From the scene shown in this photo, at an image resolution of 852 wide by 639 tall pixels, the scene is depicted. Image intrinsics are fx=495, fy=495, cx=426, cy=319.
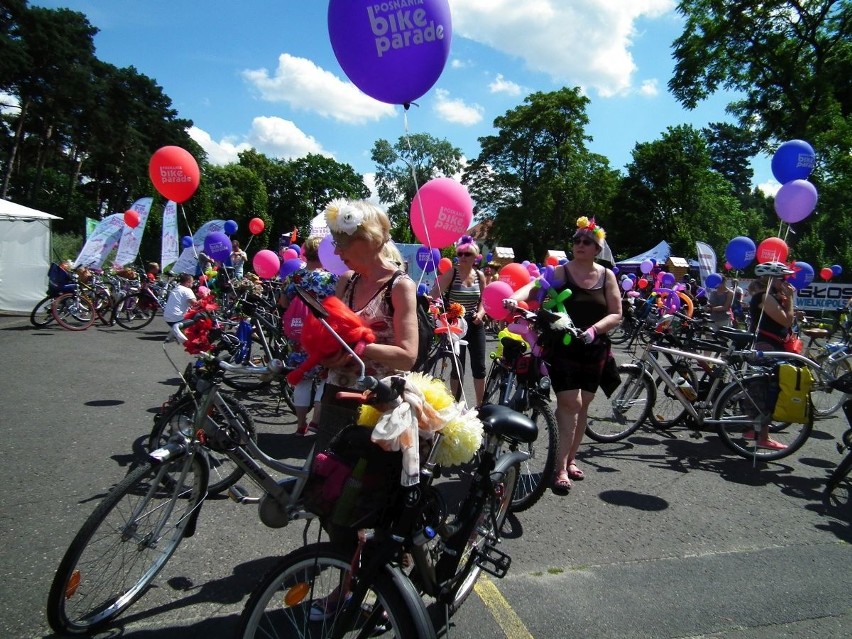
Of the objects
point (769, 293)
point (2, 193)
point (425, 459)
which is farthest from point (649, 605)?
point (2, 193)

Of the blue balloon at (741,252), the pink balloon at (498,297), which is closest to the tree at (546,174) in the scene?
the blue balloon at (741,252)

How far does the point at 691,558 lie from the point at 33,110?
38720mm

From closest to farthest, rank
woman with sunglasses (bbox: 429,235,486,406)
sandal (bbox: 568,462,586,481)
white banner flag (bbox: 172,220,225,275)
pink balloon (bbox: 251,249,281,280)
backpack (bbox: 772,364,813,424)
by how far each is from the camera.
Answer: sandal (bbox: 568,462,586,481)
backpack (bbox: 772,364,813,424)
woman with sunglasses (bbox: 429,235,486,406)
pink balloon (bbox: 251,249,281,280)
white banner flag (bbox: 172,220,225,275)

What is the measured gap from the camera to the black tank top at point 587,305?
373 cm

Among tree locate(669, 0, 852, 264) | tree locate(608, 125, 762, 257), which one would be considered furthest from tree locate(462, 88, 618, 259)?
tree locate(669, 0, 852, 264)

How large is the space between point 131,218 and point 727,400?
520 inches

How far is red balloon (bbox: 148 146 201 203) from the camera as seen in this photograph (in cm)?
668

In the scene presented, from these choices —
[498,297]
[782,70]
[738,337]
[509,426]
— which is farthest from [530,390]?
[782,70]

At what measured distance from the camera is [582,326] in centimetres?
374

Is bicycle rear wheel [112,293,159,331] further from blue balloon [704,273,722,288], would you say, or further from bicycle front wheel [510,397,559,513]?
blue balloon [704,273,722,288]

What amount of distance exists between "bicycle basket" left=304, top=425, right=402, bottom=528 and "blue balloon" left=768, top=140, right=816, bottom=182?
24.9ft

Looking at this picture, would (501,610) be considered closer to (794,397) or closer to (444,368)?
(444,368)

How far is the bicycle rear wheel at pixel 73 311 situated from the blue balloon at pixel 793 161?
39.9 ft

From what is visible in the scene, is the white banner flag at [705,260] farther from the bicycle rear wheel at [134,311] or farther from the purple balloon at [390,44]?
the bicycle rear wheel at [134,311]
